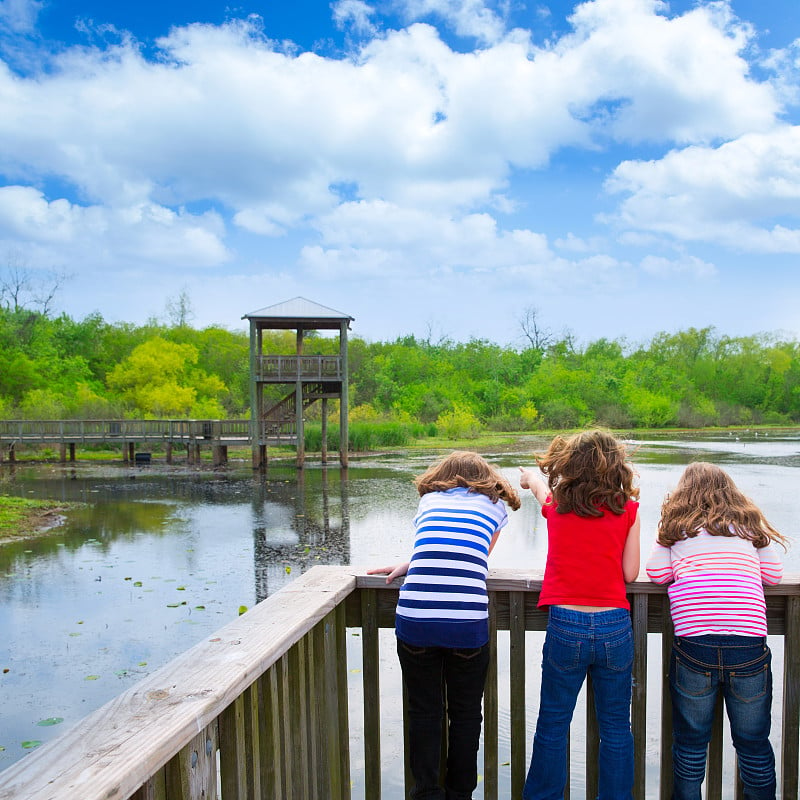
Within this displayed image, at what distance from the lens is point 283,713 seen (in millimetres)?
2264

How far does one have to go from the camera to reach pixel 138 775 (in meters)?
1.42

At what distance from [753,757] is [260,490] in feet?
71.1

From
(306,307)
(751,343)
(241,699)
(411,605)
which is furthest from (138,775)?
(751,343)

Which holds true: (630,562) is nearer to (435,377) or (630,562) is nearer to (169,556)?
(169,556)

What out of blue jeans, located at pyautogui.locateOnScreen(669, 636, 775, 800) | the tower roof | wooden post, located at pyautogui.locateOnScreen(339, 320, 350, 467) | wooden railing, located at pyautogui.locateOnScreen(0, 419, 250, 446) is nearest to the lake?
wooden post, located at pyautogui.locateOnScreen(339, 320, 350, 467)

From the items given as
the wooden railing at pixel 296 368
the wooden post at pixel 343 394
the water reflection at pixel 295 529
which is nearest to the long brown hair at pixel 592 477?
the water reflection at pixel 295 529

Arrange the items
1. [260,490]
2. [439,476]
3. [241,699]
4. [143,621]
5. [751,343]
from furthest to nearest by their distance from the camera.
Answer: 1. [751,343]
2. [260,490]
3. [143,621]
4. [439,476]
5. [241,699]

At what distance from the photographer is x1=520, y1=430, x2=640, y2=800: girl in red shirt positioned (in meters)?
2.65

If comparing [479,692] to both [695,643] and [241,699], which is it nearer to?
[695,643]

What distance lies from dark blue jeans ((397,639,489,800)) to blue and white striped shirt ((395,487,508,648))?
7cm

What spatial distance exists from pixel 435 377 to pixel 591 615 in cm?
8051

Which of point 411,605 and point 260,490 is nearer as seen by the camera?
point 411,605

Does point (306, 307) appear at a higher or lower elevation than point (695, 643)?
higher

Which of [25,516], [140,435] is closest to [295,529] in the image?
[25,516]
